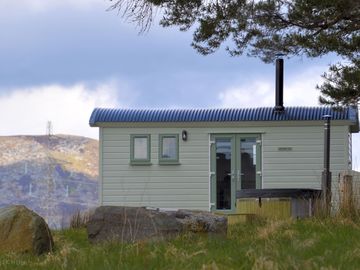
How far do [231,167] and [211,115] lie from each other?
1373 mm

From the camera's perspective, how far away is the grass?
5418 millimetres

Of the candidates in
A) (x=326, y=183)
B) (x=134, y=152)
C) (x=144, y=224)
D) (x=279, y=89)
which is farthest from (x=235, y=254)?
(x=279, y=89)

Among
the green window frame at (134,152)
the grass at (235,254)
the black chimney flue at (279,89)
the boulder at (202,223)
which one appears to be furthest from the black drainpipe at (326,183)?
the green window frame at (134,152)

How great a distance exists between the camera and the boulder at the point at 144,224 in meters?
8.67

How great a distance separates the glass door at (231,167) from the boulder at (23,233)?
10.6 m

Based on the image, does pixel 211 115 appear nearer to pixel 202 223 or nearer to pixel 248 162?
pixel 248 162

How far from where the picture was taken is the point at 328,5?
11.6 m

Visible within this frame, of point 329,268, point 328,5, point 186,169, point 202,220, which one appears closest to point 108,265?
point 329,268

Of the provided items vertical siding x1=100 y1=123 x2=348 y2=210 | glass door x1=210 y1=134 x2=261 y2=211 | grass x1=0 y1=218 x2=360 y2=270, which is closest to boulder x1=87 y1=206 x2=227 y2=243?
grass x1=0 y1=218 x2=360 y2=270

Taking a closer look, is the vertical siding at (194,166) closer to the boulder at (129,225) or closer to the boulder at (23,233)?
the boulder at (129,225)

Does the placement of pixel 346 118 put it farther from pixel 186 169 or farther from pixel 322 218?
pixel 322 218

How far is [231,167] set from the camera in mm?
18562

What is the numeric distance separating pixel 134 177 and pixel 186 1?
294 inches

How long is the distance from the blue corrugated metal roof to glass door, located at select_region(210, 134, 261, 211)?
0.50 meters
